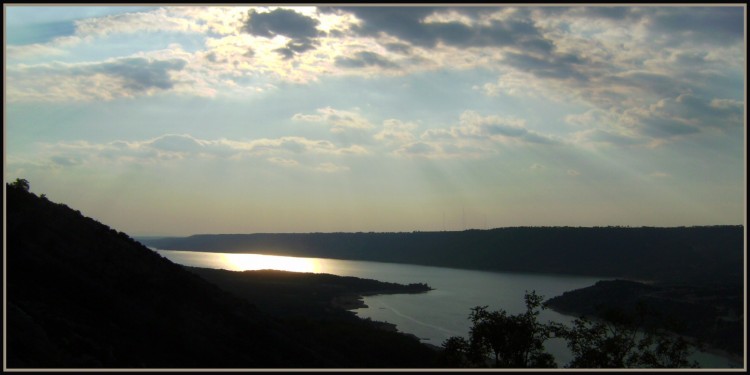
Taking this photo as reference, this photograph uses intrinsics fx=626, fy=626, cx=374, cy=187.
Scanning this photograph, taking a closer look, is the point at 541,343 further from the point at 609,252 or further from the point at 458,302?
the point at 609,252


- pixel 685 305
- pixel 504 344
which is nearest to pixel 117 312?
pixel 504 344

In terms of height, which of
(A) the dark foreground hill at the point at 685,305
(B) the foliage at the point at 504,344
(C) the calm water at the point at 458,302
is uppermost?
(B) the foliage at the point at 504,344

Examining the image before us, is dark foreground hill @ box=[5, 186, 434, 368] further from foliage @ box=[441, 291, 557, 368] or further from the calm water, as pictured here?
the calm water

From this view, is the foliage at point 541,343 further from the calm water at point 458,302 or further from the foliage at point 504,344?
the calm water at point 458,302

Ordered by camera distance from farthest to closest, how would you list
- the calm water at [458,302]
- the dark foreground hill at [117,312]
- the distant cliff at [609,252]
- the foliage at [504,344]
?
the distant cliff at [609,252]
the calm water at [458,302]
the foliage at [504,344]
the dark foreground hill at [117,312]

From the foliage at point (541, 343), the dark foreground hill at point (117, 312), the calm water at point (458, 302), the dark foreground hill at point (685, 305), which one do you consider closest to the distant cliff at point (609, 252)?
the calm water at point (458, 302)

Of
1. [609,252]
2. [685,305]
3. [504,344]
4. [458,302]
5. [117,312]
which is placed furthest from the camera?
[609,252]

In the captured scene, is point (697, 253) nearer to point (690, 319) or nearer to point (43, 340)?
point (690, 319)

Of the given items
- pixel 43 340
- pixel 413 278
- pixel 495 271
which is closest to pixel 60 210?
pixel 43 340

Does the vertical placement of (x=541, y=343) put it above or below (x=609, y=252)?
above
